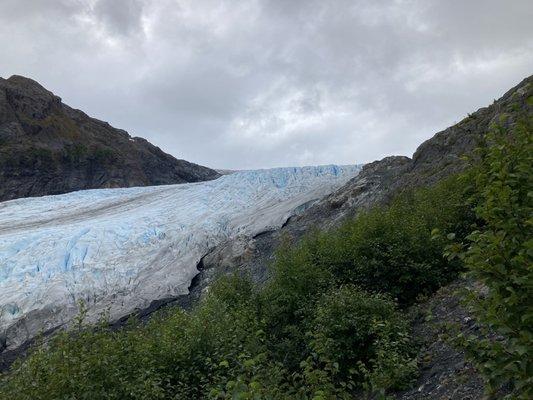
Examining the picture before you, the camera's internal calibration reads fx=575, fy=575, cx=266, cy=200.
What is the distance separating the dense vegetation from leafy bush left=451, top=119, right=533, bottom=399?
0.03 feet

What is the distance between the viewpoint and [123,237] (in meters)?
23.6

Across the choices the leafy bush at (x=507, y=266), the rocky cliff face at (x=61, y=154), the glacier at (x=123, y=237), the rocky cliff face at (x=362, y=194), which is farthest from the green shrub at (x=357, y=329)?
the rocky cliff face at (x=61, y=154)

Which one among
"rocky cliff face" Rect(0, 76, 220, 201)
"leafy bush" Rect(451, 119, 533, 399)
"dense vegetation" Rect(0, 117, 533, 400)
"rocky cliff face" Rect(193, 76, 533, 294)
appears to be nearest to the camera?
"leafy bush" Rect(451, 119, 533, 399)

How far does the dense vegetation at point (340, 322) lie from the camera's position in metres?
3.82

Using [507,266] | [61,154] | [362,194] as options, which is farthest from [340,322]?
[61,154]

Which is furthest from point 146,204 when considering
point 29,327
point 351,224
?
point 351,224

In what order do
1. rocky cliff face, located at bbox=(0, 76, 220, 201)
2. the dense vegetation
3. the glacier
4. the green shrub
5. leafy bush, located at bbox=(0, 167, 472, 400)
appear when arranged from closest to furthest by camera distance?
the dense vegetation → leafy bush, located at bbox=(0, 167, 472, 400) → the green shrub → the glacier → rocky cliff face, located at bbox=(0, 76, 220, 201)

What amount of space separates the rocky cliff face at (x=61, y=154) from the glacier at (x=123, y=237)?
74.2ft

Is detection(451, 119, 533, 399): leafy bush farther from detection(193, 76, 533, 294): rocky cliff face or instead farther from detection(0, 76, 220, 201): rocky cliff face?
detection(0, 76, 220, 201): rocky cliff face

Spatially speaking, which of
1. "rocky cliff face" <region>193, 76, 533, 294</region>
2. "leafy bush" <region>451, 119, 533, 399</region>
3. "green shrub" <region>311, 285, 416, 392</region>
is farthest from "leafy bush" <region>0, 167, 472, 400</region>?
"rocky cliff face" <region>193, 76, 533, 294</region>

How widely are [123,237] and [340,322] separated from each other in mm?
15423

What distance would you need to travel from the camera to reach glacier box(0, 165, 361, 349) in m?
19.5

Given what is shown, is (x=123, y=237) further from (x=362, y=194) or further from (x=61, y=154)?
(x=61, y=154)

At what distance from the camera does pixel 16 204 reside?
1265 inches
